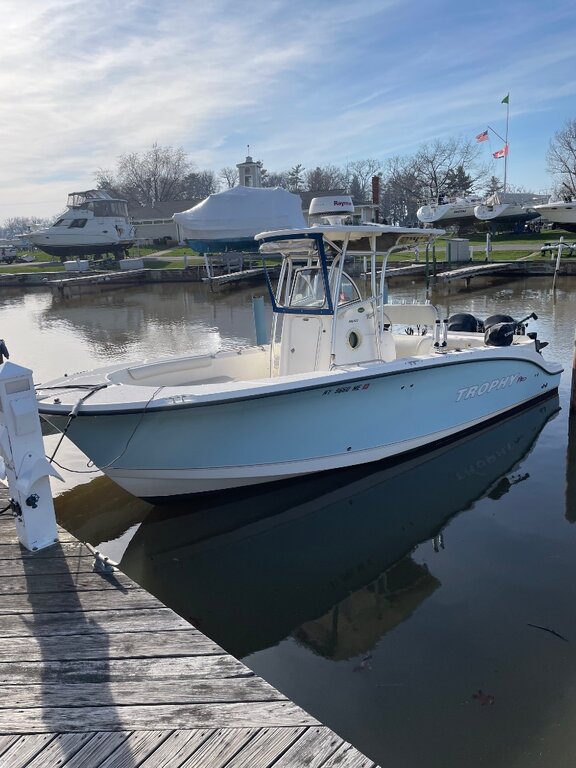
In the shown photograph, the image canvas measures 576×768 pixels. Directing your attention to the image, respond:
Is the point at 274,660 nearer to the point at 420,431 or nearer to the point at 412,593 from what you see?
the point at 412,593

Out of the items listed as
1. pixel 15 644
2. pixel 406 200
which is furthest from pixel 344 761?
pixel 406 200

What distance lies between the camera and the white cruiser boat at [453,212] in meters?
42.8

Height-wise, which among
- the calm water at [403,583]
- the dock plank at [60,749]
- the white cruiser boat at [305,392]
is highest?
the white cruiser boat at [305,392]

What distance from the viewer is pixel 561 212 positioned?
3738cm

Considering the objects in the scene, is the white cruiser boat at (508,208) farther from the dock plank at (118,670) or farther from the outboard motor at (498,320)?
the dock plank at (118,670)

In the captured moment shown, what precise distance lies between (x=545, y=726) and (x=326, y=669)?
141cm

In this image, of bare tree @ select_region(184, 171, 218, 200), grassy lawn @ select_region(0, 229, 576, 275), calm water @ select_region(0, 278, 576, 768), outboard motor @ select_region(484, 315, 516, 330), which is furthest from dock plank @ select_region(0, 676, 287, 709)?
bare tree @ select_region(184, 171, 218, 200)

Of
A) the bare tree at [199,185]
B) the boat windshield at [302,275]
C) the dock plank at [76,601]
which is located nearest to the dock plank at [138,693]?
the dock plank at [76,601]

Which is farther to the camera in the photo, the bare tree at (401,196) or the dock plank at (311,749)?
the bare tree at (401,196)

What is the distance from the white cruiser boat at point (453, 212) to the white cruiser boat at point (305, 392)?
119ft

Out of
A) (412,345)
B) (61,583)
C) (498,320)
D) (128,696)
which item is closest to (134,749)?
(128,696)

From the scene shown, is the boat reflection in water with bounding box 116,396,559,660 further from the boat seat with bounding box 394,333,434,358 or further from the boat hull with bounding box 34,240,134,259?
the boat hull with bounding box 34,240,134,259

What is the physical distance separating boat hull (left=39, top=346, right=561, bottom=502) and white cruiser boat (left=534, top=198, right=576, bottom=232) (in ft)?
113

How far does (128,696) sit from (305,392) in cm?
372
